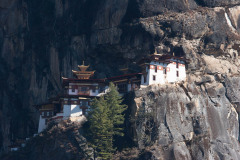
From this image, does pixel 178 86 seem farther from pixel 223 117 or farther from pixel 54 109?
pixel 54 109

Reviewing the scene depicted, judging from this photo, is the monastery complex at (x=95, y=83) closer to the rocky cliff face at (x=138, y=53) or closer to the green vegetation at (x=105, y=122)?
the rocky cliff face at (x=138, y=53)

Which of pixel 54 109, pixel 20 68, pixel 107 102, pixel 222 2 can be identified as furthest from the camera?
pixel 20 68

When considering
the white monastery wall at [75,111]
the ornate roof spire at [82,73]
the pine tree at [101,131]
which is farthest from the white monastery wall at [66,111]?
the ornate roof spire at [82,73]

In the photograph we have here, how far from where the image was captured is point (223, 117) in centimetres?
7775

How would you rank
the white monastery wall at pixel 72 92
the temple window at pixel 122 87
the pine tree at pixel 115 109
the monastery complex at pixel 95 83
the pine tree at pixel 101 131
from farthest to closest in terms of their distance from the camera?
the white monastery wall at pixel 72 92 → the temple window at pixel 122 87 → the monastery complex at pixel 95 83 → the pine tree at pixel 115 109 → the pine tree at pixel 101 131

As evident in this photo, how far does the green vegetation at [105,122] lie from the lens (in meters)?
70.1

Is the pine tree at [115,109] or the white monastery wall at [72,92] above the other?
the white monastery wall at [72,92]

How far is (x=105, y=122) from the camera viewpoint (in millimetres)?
70562

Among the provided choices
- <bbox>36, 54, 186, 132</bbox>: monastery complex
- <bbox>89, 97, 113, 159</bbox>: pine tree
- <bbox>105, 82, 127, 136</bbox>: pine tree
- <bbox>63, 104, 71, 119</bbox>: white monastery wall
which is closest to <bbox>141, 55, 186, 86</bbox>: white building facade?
<bbox>36, 54, 186, 132</bbox>: monastery complex

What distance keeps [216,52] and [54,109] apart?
1095 inches

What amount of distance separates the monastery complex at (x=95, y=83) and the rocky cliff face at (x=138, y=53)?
2663mm

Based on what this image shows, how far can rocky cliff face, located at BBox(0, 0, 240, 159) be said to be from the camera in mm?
74375

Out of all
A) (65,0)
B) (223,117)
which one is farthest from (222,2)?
(65,0)

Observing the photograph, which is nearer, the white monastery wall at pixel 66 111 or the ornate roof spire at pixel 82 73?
the white monastery wall at pixel 66 111
